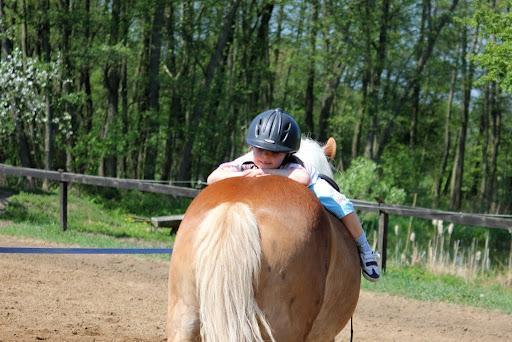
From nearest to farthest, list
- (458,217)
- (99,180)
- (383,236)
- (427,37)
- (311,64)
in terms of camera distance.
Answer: (458,217) < (383,236) < (99,180) < (427,37) < (311,64)

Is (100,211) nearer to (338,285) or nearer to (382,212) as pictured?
(382,212)

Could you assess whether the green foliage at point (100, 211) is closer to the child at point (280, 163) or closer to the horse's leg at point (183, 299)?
the child at point (280, 163)

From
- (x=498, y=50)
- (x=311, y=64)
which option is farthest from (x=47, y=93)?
(x=498, y=50)

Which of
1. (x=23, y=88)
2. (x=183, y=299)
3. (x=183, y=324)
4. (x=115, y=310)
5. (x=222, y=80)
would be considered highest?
(x=222, y=80)

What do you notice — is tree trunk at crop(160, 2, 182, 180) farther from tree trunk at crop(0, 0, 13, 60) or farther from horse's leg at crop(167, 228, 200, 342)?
horse's leg at crop(167, 228, 200, 342)

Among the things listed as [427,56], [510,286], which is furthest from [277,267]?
[427,56]

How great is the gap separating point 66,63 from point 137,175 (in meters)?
8.33

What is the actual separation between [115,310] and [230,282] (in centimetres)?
504

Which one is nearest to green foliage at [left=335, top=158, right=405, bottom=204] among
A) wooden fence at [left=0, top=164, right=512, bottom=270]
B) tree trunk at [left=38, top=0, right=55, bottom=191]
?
wooden fence at [left=0, top=164, right=512, bottom=270]

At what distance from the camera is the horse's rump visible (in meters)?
3.14

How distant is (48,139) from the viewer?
22.2 metres

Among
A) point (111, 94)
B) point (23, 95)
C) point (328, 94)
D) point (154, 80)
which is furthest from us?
point (328, 94)

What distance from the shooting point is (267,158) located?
402 centimetres

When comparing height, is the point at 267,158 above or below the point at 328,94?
below
